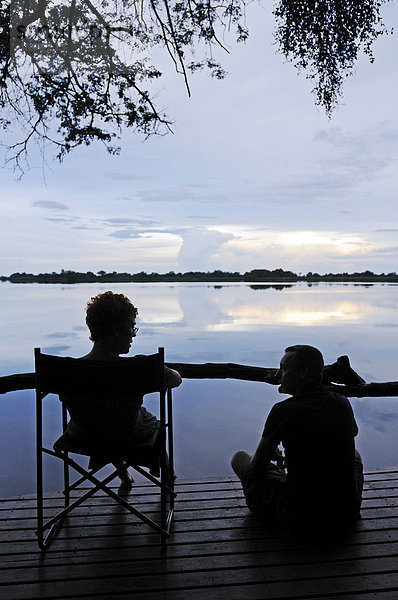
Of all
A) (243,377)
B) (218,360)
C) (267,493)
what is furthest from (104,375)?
(218,360)

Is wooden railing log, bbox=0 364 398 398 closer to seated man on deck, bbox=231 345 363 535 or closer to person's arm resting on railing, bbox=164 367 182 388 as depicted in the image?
seated man on deck, bbox=231 345 363 535

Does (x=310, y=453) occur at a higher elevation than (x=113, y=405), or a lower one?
lower

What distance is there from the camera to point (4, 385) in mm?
2990

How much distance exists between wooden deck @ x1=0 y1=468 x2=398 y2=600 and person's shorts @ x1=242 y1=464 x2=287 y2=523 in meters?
0.08

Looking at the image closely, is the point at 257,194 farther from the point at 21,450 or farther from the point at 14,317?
the point at 21,450

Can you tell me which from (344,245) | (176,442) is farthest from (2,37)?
(344,245)

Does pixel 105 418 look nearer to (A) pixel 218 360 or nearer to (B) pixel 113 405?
(B) pixel 113 405

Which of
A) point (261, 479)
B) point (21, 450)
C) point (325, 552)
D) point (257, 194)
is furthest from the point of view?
point (257, 194)

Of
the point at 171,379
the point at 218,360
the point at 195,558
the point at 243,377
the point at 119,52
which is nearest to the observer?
the point at 195,558

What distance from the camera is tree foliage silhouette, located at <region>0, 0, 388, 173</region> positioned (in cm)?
524

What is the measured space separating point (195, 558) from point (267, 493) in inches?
17.9

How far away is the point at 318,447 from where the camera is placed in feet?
7.03

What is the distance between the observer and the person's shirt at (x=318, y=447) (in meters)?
2.15

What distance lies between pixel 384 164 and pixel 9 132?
12.8 m
